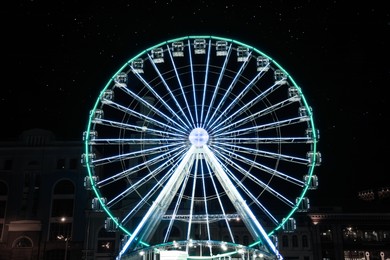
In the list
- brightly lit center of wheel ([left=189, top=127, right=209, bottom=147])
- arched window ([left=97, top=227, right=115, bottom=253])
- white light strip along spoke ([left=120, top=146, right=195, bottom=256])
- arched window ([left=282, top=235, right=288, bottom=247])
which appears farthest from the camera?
arched window ([left=282, top=235, right=288, bottom=247])

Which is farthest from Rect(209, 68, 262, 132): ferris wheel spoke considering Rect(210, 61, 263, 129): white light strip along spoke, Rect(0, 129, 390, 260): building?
Rect(0, 129, 390, 260): building

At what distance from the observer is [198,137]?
111 feet

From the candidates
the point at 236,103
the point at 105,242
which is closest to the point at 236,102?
the point at 236,103

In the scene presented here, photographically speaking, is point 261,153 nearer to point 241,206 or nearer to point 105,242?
point 241,206

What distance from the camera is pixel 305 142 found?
34469mm

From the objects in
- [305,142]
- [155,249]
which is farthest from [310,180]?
[155,249]

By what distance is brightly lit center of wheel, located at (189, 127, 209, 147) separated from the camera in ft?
111

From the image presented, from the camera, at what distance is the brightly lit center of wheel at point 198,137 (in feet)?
111
